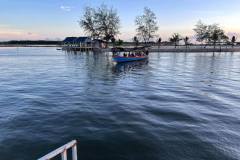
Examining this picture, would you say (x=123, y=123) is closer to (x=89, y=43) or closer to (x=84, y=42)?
(x=84, y=42)

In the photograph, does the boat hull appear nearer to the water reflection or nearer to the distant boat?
the distant boat

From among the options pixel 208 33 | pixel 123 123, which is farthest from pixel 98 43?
pixel 123 123

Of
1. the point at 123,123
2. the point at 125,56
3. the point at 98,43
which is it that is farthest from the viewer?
the point at 98,43

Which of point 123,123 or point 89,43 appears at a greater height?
point 89,43

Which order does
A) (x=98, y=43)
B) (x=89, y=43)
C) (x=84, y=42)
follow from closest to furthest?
1. (x=98, y=43)
2. (x=84, y=42)
3. (x=89, y=43)

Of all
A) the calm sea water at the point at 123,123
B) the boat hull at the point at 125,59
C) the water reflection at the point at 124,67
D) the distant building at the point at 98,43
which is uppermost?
the distant building at the point at 98,43

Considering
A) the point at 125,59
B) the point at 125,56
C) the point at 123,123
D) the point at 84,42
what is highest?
the point at 84,42

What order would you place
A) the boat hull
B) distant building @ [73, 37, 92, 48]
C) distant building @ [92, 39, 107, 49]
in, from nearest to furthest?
the boat hull, distant building @ [92, 39, 107, 49], distant building @ [73, 37, 92, 48]

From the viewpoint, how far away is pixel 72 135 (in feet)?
33.9

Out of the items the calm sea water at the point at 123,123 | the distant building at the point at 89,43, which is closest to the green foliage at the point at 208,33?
the distant building at the point at 89,43

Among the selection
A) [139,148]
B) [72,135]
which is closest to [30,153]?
[72,135]

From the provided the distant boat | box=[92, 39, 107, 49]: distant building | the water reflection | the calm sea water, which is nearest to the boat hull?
the distant boat

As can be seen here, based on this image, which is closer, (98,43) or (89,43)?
(98,43)

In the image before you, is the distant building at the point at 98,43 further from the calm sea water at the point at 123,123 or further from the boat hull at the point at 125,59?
the calm sea water at the point at 123,123
